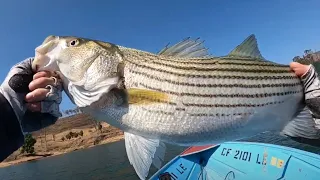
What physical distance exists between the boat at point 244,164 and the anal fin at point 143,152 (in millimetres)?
6978

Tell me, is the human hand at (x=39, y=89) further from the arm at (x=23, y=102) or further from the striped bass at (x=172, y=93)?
the striped bass at (x=172, y=93)

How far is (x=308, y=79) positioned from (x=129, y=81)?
83.3 inches

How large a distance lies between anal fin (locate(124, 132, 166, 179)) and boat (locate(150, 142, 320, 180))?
6.98 m

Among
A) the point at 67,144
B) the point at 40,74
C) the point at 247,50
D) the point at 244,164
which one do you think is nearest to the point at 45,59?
the point at 40,74

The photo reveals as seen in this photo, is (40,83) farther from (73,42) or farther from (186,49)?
(186,49)

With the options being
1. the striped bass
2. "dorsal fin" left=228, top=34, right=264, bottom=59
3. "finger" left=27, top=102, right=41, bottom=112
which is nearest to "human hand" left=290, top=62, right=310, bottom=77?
the striped bass

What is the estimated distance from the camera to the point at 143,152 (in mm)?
3168

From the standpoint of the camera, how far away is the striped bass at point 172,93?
9.78 feet

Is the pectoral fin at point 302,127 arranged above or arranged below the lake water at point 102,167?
above

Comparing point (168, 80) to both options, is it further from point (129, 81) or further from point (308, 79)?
point (308, 79)

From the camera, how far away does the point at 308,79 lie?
140 inches

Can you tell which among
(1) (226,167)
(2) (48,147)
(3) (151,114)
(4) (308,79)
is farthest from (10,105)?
(2) (48,147)

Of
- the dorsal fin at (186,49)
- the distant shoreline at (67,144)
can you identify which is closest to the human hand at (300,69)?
the dorsal fin at (186,49)

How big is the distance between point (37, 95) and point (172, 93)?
1369 mm
